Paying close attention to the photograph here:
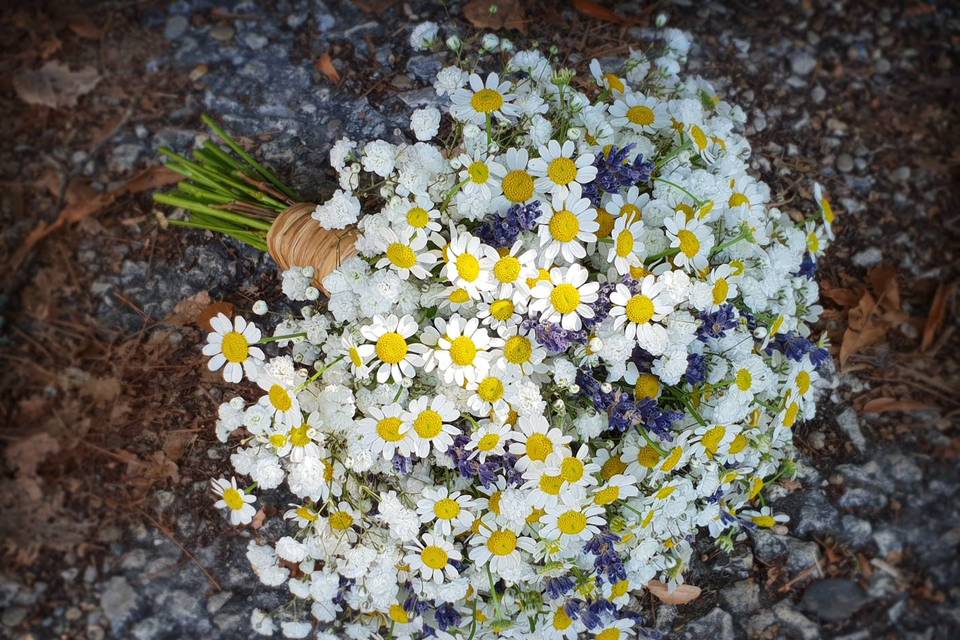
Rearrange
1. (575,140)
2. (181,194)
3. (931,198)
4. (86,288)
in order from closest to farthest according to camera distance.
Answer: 1. (575,140)
2. (181,194)
3. (86,288)
4. (931,198)

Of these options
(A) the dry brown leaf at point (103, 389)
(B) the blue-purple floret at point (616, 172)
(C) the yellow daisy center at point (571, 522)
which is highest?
(B) the blue-purple floret at point (616, 172)

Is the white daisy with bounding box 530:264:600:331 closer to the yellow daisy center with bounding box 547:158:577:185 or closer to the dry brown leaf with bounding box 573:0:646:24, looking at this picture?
the yellow daisy center with bounding box 547:158:577:185

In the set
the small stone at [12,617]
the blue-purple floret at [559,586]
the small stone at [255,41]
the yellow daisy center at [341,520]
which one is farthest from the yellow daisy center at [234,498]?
the small stone at [255,41]

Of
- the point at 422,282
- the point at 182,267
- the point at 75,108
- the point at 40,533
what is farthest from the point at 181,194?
the point at 40,533

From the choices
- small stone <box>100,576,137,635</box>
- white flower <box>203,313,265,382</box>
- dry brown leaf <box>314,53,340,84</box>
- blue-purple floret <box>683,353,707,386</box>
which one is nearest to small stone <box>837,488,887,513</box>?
blue-purple floret <box>683,353,707,386</box>

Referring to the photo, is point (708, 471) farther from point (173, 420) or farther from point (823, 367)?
point (173, 420)

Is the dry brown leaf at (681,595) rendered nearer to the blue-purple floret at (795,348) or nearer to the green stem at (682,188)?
the blue-purple floret at (795,348)
